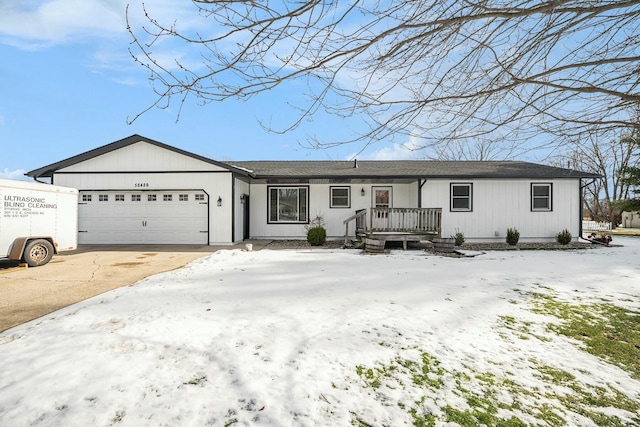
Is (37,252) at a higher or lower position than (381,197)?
lower

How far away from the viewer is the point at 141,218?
474 inches

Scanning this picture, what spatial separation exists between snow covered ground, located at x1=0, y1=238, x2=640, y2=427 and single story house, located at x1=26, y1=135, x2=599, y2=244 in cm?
661

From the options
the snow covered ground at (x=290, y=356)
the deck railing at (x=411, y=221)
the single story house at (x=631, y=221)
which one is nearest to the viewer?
the snow covered ground at (x=290, y=356)

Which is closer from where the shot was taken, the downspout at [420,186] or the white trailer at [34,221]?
the white trailer at [34,221]

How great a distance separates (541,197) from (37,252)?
17.5m

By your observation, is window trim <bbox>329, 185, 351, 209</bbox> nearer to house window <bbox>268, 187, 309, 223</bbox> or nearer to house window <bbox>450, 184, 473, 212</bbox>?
house window <bbox>268, 187, 309, 223</bbox>

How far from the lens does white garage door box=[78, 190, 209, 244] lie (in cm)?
1195

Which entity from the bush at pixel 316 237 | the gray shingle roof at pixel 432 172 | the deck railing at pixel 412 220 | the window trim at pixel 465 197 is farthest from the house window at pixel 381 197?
the bush at pixel 316 237

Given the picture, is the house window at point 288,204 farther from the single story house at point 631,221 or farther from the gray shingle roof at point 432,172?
the single story house at point 631,221

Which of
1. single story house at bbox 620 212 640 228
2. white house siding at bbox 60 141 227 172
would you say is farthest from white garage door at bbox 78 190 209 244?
single story house at bbox 620 212 640 228

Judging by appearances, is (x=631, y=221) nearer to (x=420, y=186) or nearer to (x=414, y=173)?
(x=420, y=186)

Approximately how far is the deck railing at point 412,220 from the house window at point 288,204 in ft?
12.2

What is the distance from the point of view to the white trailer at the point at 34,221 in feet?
22.8

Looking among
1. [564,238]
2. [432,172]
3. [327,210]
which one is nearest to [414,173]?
[432,172]
